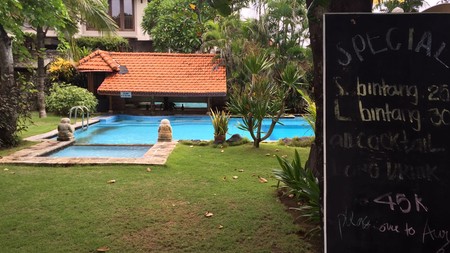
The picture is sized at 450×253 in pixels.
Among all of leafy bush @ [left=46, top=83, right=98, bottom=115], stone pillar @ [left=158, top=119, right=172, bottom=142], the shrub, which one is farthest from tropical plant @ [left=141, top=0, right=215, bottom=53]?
stone pillar @ [left=158, top=119, right=172, bottom=142]

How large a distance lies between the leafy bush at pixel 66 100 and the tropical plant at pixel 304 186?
1194 centimetres

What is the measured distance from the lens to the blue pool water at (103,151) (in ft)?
26.2

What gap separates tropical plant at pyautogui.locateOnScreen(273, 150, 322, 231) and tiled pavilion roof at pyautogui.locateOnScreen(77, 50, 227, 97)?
11432 millimetres

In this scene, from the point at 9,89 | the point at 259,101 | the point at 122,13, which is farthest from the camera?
the point at 122,13

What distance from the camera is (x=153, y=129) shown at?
1406 cm

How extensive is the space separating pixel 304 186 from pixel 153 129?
10.7m

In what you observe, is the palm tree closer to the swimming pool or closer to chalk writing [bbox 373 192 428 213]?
the swimming pool

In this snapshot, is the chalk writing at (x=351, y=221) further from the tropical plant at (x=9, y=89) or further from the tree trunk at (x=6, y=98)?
the tree trunk at (x=6, y=98)

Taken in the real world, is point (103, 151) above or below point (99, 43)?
below

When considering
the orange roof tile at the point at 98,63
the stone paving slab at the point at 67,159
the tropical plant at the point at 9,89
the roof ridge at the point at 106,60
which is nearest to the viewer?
the stone paving slab at the point at 67,159

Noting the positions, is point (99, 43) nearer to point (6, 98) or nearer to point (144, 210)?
point (6, 98)

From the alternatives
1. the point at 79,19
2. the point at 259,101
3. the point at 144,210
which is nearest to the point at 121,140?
the point at 79,19

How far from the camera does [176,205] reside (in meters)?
4.26

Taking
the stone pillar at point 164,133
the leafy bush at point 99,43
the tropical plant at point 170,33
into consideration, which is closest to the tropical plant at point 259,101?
the stone pillar at point 164,133
